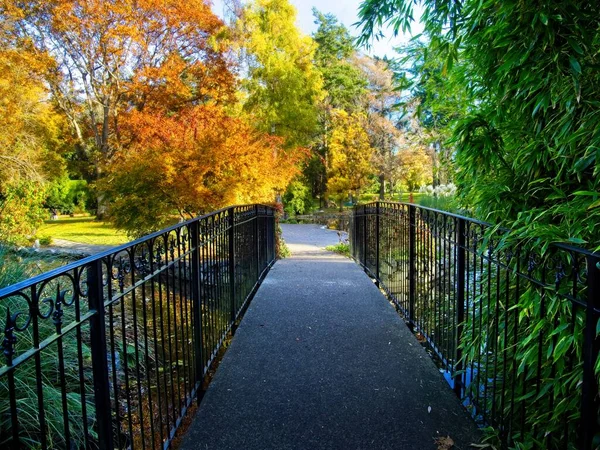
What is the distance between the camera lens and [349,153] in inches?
922

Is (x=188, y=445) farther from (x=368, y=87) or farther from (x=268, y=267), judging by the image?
(x=368, y=87)

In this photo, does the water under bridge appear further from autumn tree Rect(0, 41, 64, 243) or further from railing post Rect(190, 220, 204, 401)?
autumn tree Rect(0, 41, 64, 243)

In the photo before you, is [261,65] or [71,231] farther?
[261,65]

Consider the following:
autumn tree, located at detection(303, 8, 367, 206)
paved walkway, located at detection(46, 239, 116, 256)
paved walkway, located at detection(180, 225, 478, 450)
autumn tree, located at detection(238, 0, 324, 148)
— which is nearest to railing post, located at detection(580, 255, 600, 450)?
paved walkway, located at detection(180, 225, 478, 450)

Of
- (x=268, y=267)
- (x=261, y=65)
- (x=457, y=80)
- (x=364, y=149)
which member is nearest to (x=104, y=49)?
(x=261, y=65)

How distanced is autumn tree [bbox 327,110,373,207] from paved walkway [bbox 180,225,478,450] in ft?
62.9

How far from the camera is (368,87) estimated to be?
26.0 meters

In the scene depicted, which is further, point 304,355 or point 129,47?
point 129,47

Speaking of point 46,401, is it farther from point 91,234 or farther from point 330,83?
point 330,83

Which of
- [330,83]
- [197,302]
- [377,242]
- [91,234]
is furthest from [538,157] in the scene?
[330,83]

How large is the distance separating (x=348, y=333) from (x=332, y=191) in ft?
68.7

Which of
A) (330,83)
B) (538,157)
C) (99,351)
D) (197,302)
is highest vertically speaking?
(330,83)

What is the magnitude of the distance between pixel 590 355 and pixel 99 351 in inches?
65.1

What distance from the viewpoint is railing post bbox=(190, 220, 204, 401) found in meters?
2.74
